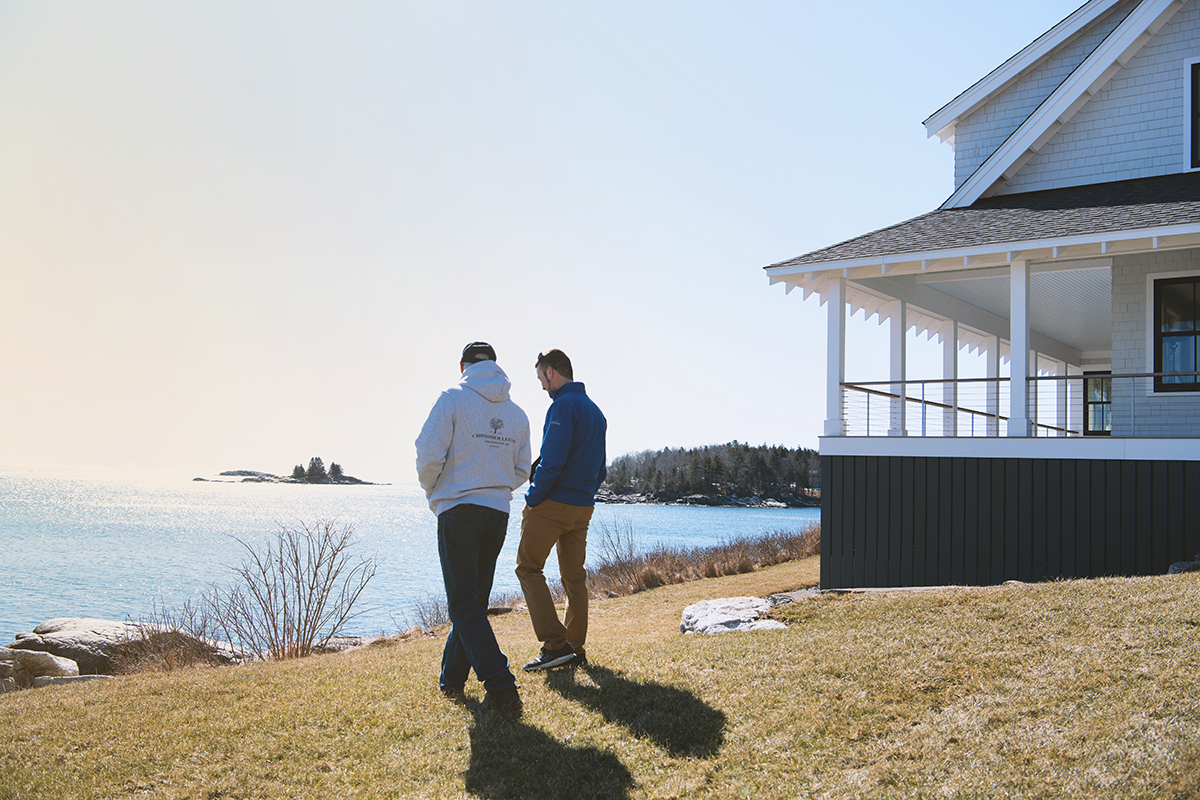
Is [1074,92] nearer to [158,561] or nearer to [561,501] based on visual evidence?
[561,501]

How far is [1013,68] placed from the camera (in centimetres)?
1483

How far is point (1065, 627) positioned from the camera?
19.2 feet

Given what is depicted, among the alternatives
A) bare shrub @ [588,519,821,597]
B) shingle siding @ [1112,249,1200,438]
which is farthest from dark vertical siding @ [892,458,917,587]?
bare shrub @ [588,519,821,597]

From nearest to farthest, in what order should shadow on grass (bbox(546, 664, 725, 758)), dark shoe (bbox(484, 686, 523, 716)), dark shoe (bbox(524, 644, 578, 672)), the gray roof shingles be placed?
1. shadow on grass (bbox(546, 664, 725, 758))
2. dark shoe (bbox(484, 686, 523, 716))
3. dark shoe (bbox(524, 644, 578, 672))
4. the gray roof shingles

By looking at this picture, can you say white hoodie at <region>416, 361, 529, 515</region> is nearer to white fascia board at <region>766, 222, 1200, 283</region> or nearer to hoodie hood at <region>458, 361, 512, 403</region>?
hoodie hood at <region>458, 361, 512, 403</region>

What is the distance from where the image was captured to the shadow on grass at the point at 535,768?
3.89 meters

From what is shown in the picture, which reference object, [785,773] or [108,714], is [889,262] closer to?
[785,773]

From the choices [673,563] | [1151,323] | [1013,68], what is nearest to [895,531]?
[1151,323]

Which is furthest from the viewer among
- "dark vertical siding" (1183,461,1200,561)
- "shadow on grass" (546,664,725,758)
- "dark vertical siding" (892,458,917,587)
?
"dark vertical siding" (892,458,917,587)

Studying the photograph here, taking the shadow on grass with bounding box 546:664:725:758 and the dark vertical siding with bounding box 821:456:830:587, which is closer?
the shadow on grass with bounding box 546:664:725:758

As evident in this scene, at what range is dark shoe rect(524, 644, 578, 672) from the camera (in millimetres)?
5715

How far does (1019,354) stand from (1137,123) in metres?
5.42

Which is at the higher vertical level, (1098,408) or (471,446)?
(1098,408)

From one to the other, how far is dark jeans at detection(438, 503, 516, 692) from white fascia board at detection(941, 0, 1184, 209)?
1220 centimetres
